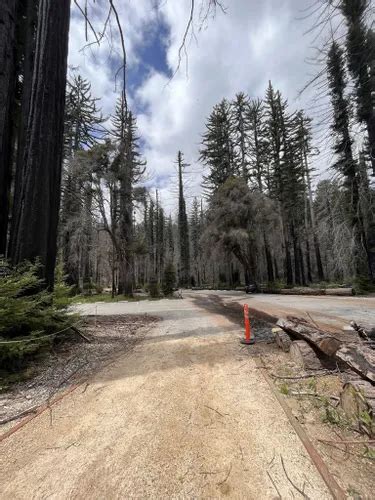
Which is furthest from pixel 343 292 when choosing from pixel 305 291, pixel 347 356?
pixel 347 356

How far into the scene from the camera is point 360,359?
Answer: 2.86 metres

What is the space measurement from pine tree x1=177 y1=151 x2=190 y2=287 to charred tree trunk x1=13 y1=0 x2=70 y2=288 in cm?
2408

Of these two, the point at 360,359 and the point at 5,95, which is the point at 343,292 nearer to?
the point at 360,359

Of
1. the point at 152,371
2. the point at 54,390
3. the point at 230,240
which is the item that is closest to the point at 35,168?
the point at 54,390

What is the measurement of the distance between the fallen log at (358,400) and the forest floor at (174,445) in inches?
9.2

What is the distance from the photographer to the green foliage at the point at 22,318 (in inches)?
139

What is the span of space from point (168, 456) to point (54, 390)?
2004 mm

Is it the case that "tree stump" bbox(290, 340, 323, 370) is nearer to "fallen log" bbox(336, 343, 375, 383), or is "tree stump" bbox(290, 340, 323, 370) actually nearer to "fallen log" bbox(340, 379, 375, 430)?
"fallen log" bbox(336, 343, 375, 383)

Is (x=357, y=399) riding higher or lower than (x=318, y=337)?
lower

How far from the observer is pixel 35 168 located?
486cm

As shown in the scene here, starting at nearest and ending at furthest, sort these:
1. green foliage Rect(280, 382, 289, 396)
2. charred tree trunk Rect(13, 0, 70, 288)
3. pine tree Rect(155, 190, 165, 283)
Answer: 1. green foliage Rect(280, 382, 289, 396)
2. charred tree trunk Rect(13, 0, 70, 288)
3. pine tree Rect(155, 190, 165, 283)

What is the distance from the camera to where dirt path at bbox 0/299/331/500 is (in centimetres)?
169

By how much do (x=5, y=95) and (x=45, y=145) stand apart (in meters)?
1.17

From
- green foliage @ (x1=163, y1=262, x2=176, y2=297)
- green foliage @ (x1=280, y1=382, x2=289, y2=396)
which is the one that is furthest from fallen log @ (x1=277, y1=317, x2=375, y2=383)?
green foliage @ (x1=163, y1=262, x2=176, y2=297)
